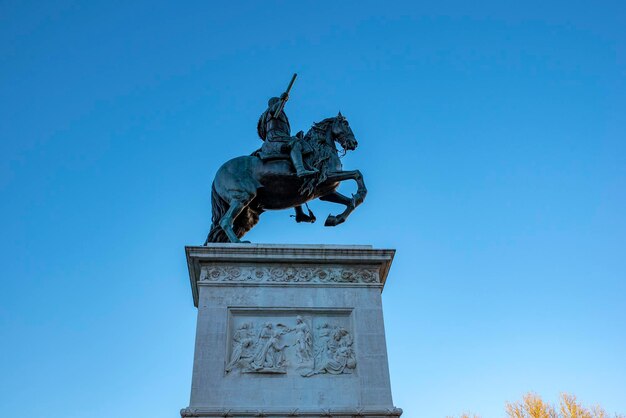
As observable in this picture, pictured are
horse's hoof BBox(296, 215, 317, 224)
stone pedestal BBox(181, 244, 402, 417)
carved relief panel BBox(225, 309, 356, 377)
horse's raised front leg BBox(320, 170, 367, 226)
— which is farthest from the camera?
horse's hoof BBox(296, 215, 317, 224)

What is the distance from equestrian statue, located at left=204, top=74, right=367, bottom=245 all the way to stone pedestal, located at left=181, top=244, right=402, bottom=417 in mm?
1523

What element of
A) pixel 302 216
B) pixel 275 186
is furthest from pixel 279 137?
pixel 302 216

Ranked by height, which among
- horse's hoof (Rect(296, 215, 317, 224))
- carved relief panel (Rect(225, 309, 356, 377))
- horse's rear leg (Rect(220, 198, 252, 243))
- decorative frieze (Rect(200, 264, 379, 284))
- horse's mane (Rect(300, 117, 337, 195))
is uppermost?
horse's mane (Rect(300, 117, 337, 195))

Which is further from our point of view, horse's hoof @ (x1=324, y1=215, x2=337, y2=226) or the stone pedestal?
horse's hoof @ (x1=324, y1=215, x2=337, y2=226)

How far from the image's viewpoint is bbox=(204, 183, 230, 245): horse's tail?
12.8 meters

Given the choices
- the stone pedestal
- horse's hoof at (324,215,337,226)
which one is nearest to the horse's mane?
horse's hoof at (324,215,337,226)

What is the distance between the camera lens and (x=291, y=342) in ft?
34.7

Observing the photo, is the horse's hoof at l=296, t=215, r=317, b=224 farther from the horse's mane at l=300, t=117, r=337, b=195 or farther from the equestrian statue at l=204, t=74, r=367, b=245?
the horse's mane at l=300, t=117, r=337, b=195

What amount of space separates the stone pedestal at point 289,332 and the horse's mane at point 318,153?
6.22 ft

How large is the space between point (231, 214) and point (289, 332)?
3058mm

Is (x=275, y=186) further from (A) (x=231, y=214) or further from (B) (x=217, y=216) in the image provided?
(B) (x=217, y=216)

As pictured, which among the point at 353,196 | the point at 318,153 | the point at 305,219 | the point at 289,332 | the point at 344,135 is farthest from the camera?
the point at 305,219

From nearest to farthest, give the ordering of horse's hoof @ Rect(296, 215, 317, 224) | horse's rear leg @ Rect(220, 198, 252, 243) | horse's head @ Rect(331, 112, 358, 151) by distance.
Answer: horse's rear leg @ Rect(220, 198, 252, 243)
horse's head @ Rect(331, 112, 358, 151)
horse's hoof @ Rect(296, 215, 317, 224)

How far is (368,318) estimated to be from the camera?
35.8 ft
